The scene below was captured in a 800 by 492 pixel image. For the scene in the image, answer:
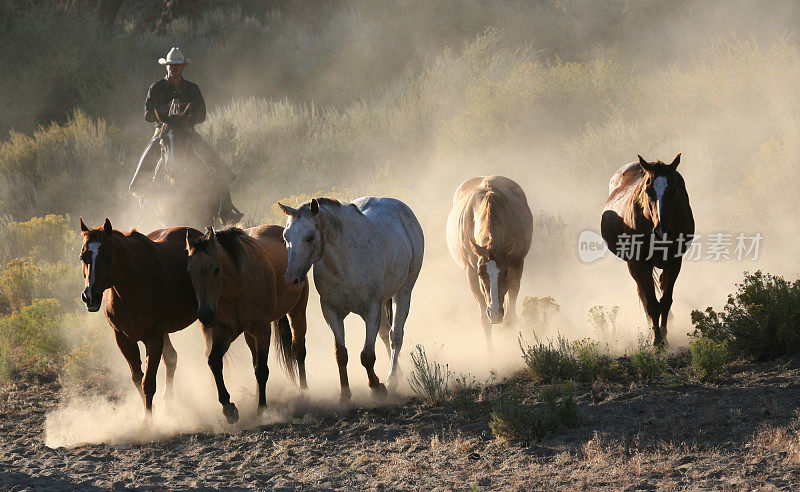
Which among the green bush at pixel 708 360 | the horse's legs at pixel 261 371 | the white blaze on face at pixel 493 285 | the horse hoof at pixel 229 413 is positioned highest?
the white blaze on face at pixel 493 285

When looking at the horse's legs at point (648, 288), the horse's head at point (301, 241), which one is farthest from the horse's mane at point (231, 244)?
the horse's legs at point (648, 288)

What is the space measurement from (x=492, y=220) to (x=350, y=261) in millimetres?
2140

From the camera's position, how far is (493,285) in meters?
9.34

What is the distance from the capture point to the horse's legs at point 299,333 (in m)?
9.24

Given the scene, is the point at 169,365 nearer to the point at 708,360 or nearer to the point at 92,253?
the point at 92,253

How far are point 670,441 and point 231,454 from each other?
354 centimetres

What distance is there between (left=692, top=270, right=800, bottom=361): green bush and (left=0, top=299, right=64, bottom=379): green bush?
311 inches

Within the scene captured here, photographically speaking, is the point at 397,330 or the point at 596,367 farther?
the point at 397,330

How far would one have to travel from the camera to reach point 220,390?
8.04 meters

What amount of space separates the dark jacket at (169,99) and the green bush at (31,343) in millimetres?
3075

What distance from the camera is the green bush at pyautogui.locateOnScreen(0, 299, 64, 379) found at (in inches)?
434

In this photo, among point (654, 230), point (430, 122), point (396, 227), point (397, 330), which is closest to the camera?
point (654, 230)

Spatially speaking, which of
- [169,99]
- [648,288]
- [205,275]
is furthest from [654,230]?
[169,99]

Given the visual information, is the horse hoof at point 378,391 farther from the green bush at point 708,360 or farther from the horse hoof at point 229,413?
the green bush at point 708,360
